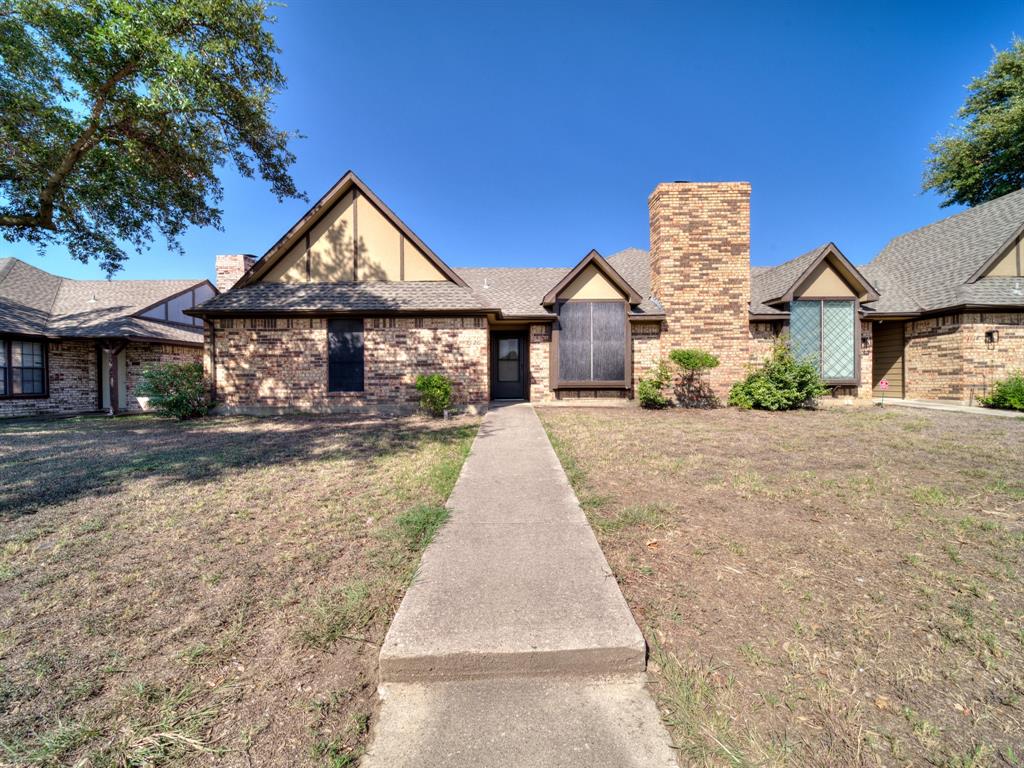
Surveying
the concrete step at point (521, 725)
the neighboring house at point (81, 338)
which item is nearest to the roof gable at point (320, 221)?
the neighboring house at point (81, 338)

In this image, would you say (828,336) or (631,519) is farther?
(828,336)

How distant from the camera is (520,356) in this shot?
43.7 feet

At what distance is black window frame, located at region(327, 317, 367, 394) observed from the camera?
11062mm

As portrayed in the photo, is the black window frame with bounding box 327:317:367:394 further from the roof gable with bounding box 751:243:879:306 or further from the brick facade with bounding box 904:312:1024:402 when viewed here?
the brick facade with bounding box 904:312:1024:402

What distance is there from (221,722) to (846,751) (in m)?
2.55

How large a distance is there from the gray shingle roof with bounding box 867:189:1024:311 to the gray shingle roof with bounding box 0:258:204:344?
2867 centimetres

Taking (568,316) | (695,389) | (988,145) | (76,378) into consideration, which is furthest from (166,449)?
(988,145)

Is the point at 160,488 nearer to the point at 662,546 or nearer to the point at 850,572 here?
the point at 662,546

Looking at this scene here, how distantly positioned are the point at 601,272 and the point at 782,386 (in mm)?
6209

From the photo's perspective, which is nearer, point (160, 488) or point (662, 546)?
point (662, 546)

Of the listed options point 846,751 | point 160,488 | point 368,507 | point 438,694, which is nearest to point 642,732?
point 846,751

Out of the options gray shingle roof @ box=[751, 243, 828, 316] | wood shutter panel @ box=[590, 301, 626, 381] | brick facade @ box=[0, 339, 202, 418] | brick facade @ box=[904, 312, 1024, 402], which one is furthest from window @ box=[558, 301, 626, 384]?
brick facade @ box=[0, 339, 202, 418]

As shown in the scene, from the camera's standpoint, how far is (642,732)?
62.8 inches

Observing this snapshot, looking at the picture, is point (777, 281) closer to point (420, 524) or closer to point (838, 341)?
point (838, 341)
